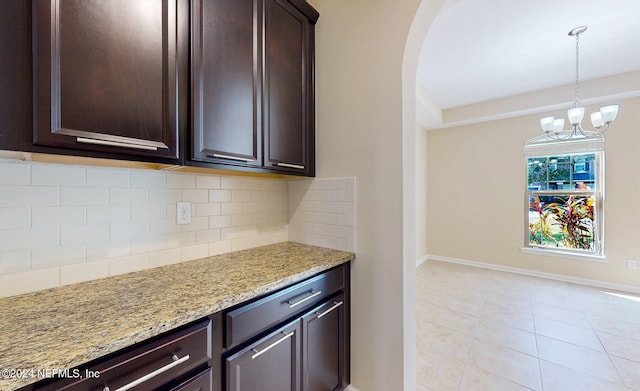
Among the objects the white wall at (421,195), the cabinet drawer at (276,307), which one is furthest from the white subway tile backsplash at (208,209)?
the white wall at (421,195)

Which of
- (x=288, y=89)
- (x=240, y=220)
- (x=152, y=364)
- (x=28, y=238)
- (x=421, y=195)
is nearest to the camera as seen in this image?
(x=152, y=364)

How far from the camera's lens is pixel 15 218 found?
89cm

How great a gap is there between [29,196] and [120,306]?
0.57 meters

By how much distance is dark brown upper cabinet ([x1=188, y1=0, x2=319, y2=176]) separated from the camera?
3.54 feet

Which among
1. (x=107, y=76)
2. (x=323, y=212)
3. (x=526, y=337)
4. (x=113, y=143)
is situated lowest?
(x=526, y=337)

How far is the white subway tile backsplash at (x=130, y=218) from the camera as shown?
2.97ft

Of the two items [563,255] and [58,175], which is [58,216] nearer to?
[58,175]

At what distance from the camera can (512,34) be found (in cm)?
224

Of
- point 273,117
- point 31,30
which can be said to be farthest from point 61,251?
point 273,117

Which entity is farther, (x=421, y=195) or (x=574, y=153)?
(x=421, y=195)

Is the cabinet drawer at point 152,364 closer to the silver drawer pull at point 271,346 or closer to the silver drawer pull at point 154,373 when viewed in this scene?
the silver drawer pull at point 154,373

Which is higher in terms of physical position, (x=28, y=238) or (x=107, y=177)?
(x=107, y=177)

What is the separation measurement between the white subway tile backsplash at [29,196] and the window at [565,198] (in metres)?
5.08

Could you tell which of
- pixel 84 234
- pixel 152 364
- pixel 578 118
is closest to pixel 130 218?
pixel 84 234
